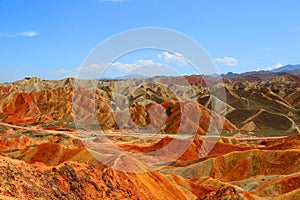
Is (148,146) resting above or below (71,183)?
below

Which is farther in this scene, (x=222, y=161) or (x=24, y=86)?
(x=24, y=86)

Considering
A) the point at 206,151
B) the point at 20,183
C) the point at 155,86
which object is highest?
the point at 155,86

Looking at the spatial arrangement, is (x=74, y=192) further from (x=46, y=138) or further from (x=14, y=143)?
(x=46, y=138)

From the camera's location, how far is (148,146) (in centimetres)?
7331

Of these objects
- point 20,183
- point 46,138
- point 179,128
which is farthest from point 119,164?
point 179,128

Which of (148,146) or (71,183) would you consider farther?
(148,146)

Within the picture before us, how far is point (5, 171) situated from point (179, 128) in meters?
78.2

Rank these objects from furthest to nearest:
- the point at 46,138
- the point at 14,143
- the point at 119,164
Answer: the point at 46,138, the point at 14,143, the point at 119,164

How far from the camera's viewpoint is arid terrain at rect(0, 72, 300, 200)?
26.9 meters

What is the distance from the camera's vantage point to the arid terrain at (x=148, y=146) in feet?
88.3

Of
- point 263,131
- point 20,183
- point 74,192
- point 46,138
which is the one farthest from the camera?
point 263,131

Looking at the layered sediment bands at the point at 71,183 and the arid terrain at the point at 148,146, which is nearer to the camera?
the layered sediment bands at the point at 71,183

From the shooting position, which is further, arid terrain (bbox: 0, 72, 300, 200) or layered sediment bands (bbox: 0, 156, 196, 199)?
arid terrain (bbox: 0, 72, 300, 200)

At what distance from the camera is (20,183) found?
70.9ft
